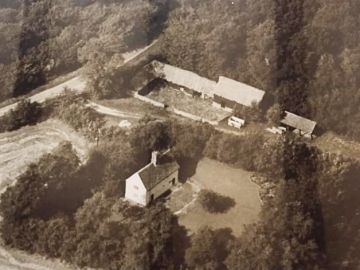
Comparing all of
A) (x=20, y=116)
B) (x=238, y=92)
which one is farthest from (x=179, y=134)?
(x=20, y=116)

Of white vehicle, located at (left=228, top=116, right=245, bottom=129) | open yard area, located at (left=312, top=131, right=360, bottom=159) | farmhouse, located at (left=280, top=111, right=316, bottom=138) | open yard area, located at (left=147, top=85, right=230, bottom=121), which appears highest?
farmhouse, located at (left=280, top=111, right=316, bottom=138)

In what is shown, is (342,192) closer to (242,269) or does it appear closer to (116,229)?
(242,269)

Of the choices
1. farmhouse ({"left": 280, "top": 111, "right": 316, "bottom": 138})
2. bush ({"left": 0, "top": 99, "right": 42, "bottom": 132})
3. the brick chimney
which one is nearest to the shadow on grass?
the brick chimney

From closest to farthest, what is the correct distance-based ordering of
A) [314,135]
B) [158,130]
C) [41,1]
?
[158,130] → [314,135] → [41,1]

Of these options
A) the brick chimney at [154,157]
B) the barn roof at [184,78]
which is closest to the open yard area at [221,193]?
the brick chimney at [154,157]

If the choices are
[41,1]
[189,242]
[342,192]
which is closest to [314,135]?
[342,192]

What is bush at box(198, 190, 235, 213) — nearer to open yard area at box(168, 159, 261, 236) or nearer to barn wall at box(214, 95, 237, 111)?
open yard area at box(168, 159, 261, 236)
